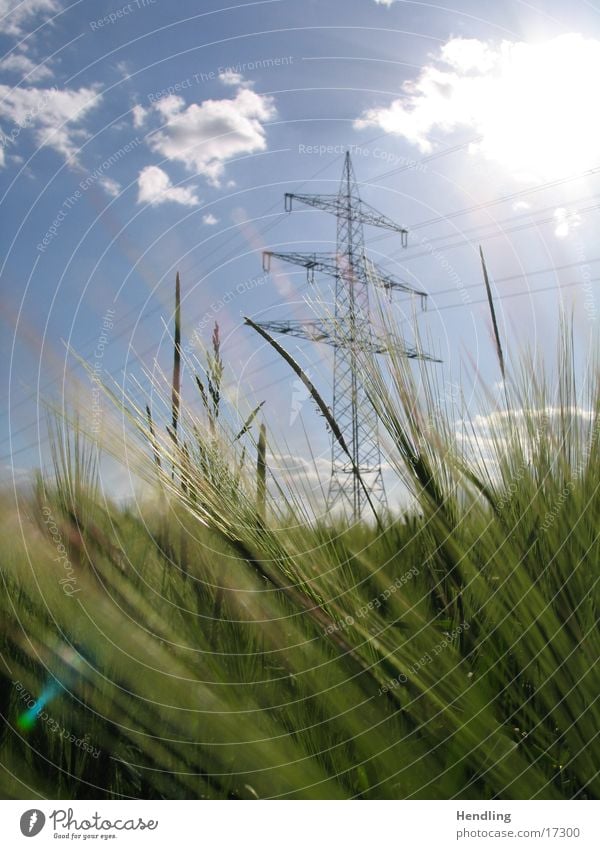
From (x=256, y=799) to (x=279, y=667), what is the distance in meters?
0.12

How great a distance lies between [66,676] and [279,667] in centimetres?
20

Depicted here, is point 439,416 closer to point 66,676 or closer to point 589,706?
point 589,706

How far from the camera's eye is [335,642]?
54 centimetres

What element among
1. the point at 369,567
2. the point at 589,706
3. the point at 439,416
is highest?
the point at 439,416
